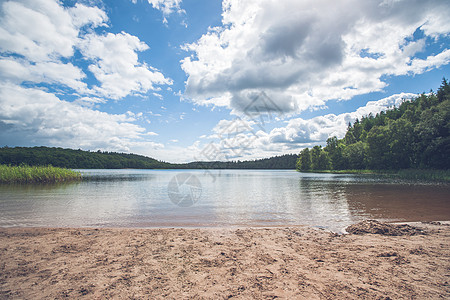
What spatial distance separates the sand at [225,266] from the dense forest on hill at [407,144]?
63342mm

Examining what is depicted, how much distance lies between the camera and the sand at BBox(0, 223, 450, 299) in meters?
4.31

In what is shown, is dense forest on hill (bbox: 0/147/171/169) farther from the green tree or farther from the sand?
the green tree

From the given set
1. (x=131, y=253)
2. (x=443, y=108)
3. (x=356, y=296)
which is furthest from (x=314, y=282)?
(x=443, y=108)

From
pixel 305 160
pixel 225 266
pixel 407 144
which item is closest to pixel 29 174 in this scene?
pixel 225 266

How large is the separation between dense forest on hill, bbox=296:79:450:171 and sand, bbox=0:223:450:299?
63342 mm

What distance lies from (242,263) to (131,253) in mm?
3472

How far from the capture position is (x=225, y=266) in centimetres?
557

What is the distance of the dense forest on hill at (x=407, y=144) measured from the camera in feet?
174

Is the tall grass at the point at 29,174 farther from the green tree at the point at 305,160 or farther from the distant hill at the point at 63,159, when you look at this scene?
the green tree at the point at 305,160

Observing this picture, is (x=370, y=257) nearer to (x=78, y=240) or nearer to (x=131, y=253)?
(x=131, y=253)

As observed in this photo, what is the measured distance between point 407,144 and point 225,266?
84.4 meters

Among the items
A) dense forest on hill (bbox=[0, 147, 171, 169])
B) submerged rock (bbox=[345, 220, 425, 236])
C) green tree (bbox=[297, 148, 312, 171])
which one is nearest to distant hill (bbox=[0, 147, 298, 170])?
dense forest on hill (bbox=[0, 147, 171, 169])

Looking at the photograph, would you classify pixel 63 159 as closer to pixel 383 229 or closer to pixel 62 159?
pixel 62 159

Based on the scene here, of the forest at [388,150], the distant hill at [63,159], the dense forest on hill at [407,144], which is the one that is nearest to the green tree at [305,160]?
the forest at [388,150]
